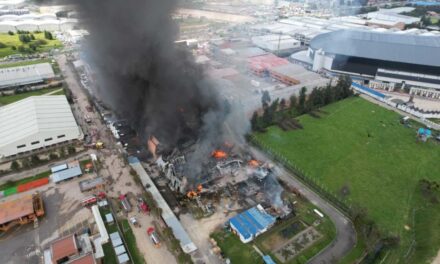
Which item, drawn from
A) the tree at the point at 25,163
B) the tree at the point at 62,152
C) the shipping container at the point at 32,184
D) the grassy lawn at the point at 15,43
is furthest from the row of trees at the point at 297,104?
the grassy lawn at the point at 15,43

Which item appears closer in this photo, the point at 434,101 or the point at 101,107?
the point at 101,107

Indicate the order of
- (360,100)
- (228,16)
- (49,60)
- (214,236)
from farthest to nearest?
(228,16), (49,60), (360,100), (214,236)

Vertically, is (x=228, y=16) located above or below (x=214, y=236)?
above

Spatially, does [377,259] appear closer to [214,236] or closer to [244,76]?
[214,236]

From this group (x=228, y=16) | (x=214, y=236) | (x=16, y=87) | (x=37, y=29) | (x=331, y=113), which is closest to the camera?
(x=214, y=236)

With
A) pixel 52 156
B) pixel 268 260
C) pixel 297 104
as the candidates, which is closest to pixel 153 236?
pixel 268 260

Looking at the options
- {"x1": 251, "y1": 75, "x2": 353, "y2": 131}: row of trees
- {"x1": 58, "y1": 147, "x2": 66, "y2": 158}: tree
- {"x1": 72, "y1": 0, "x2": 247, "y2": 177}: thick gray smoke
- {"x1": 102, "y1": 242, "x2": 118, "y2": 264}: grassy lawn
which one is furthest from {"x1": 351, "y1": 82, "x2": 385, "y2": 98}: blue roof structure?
{"x1": 58, "y1": 147, "x2": 66, "y2": 158}: tree

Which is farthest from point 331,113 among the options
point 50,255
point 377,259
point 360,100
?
point 50,255

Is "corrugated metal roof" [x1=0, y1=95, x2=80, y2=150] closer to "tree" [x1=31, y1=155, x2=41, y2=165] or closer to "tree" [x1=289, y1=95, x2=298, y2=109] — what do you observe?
"tree" [x1=31, y1=155, x2=41, y2=165]
